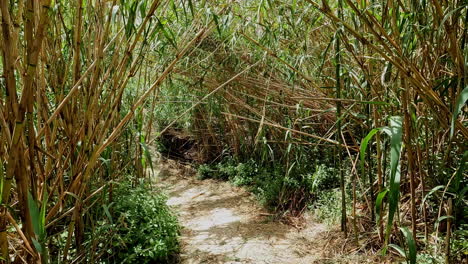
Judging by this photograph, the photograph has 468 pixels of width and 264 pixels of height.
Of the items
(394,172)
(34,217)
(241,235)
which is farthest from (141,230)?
(394,172)

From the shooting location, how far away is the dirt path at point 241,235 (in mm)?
2289

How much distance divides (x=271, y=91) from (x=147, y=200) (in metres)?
1.36

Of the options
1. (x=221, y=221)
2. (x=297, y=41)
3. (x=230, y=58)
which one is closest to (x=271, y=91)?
(x=297, y=41)

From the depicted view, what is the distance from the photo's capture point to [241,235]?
2.71 metres

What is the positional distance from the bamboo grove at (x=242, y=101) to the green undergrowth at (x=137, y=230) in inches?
5.1

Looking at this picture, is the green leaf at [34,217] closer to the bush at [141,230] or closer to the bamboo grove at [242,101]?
the bamboo grove at [242,101]

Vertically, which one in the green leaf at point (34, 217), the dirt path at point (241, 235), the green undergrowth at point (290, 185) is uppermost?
the green leaf at point (34, 217)

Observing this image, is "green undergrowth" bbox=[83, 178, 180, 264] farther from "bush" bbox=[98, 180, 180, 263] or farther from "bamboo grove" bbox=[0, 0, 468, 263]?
"bamboo grove" bbox=[0, 0, 468, 263]

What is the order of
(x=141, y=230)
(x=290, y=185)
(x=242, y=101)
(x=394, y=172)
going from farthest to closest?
(x=242, y=101)
(x=290, y=185)
(x=141, y=230)
(x=394, y=172)

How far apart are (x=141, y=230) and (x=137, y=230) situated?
0.03m

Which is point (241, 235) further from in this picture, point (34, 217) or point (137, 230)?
point (34, 217)

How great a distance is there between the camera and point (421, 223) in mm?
1817

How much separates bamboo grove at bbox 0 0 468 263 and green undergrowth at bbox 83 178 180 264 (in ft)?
0.42

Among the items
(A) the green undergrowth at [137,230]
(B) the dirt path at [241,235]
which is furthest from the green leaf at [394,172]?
(A) the green undergrowth at [137,230]
